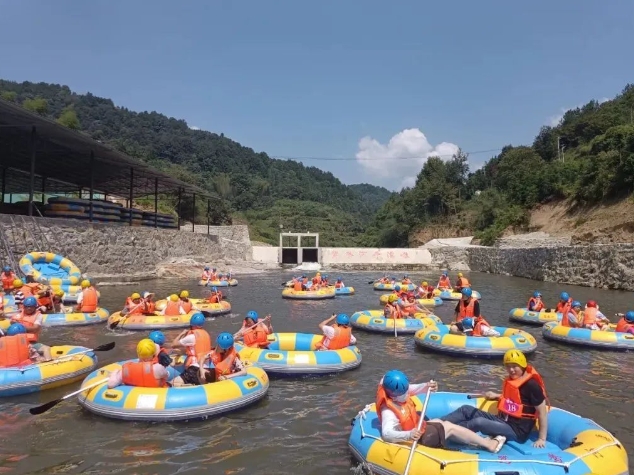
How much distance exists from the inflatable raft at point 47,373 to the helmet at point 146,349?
2.21m

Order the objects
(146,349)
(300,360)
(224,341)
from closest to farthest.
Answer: (146,349)
(224,341)
(300,360)

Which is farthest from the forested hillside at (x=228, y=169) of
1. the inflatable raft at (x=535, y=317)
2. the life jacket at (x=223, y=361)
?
the life jacket at (x=223, y=361)

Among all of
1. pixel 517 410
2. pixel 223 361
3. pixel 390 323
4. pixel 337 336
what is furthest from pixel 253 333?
pixel 517 410

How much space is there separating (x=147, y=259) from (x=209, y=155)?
9289 centimetres

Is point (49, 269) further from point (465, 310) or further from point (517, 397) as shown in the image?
point (517, 397)

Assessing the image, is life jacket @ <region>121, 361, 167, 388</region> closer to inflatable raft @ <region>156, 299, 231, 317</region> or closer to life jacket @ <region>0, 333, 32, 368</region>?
life jacket @ <region>0, 333, 32, 368</region>

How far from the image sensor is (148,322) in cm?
1396

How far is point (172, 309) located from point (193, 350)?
6.44 meters

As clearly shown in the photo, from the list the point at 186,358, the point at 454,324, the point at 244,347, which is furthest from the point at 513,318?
the point at 186,358

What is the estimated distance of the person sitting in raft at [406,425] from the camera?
5.83 m

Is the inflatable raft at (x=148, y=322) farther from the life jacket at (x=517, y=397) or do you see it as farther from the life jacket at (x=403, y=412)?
the life jacket at (x=517, y=397)

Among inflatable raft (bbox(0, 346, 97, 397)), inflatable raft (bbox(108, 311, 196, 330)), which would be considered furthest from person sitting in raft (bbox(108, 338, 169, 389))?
inflatable raft (bbox(108, 311, 196, 330))

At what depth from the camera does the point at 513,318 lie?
653 inches

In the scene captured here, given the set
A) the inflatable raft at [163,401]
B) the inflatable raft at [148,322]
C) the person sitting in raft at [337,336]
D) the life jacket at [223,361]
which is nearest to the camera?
the inflatable raft at [163,401]
